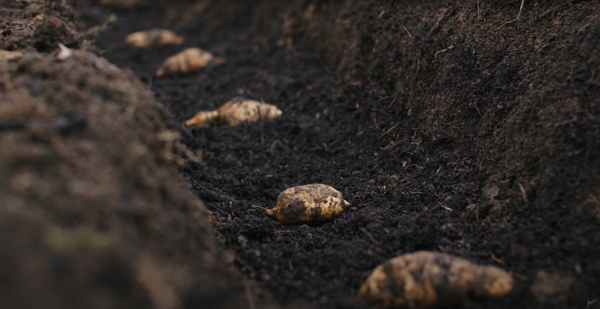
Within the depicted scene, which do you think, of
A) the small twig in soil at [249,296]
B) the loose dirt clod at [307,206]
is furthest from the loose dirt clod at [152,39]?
the small twig in soil at [249,296]

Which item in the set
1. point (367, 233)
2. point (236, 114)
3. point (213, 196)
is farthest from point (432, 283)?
point (236, 114)

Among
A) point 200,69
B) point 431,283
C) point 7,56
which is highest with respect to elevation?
point 7,56

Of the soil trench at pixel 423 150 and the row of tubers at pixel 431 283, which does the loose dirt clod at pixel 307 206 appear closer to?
the soil trench at pixel 423 150

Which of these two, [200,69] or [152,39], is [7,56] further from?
[152,39]

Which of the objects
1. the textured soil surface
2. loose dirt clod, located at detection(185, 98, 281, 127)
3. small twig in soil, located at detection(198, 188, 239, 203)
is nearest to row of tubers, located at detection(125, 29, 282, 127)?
loose dirt clod, located at detection(185, 98, 281, 127)

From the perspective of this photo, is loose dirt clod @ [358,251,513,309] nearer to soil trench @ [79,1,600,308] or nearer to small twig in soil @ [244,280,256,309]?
soil trench @ [79,1,600,308]
